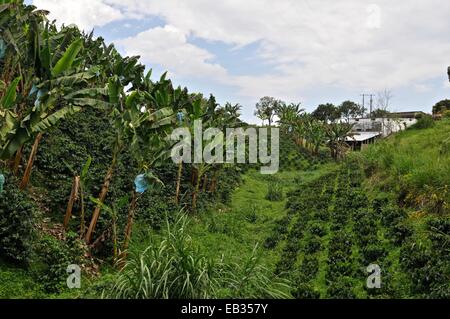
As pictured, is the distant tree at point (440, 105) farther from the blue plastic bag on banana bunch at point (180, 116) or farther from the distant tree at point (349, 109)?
the blue plastic bag on banana bunch at point (180, 116)

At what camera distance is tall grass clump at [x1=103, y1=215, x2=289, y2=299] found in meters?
4.80

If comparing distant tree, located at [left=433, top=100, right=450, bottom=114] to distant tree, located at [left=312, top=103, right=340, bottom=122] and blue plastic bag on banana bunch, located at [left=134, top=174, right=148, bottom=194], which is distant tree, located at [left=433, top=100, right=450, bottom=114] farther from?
blue plastic bag on banana bunch, located at [left=134, top=174, right=148, bottom=194]

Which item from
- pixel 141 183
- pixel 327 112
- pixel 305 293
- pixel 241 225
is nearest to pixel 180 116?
pixel 141 183

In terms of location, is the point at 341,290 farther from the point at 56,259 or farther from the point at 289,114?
the point at 289,114

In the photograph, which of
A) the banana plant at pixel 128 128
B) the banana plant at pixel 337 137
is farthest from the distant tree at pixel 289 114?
the banana plant at pixel 128 128

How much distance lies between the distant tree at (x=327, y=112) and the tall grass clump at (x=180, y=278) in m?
56.8

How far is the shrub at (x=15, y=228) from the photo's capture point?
7.77m

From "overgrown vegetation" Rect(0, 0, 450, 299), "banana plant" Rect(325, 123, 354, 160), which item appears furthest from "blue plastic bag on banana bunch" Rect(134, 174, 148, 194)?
"banana plant" Rect(325, 123, 354, 160)

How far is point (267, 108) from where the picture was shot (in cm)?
5706

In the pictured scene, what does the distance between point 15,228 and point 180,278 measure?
15.0ft

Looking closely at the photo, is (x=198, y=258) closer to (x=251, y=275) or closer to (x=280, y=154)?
(x=251, y=275)

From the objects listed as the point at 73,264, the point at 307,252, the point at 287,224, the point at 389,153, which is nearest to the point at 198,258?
the point at 73,264

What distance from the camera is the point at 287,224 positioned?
13.6 meters
